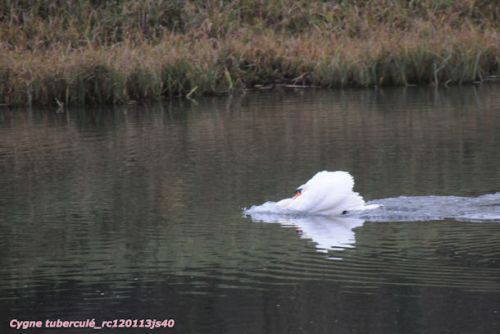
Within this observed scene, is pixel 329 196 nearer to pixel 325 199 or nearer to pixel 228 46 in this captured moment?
pixel 325 199

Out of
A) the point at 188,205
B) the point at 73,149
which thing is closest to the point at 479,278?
the point at 188,205

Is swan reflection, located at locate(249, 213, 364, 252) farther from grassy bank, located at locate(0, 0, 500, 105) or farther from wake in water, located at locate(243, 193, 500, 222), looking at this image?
grassy bank, located at locate(0, 0, 500, 105)

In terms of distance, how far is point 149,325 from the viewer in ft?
22.5

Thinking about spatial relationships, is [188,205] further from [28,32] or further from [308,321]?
[28,32]

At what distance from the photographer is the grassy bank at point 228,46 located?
21.7 m

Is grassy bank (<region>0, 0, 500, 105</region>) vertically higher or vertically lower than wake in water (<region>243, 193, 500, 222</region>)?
lower

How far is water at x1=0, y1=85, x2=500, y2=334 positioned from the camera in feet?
23.4

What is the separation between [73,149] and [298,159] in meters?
3.22

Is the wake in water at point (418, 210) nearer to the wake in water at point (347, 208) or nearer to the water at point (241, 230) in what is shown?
the wake in water at point (347, 208)

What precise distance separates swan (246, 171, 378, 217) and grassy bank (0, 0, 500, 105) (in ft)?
37.7

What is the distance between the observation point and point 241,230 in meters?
9.63

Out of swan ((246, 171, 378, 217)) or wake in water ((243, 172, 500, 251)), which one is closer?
wake in water ((243, 172, 500, 251))

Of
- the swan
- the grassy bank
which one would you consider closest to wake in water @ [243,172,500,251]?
the swan

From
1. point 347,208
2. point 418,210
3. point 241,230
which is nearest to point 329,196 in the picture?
point 347,208
